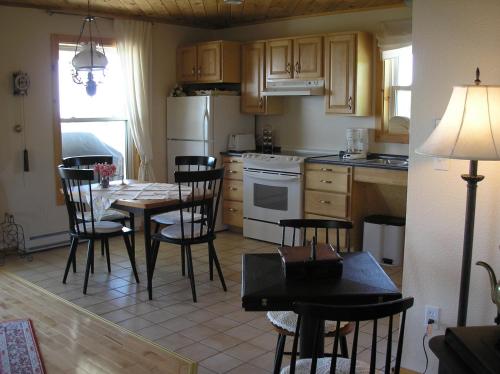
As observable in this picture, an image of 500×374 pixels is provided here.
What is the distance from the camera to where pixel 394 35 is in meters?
5.22

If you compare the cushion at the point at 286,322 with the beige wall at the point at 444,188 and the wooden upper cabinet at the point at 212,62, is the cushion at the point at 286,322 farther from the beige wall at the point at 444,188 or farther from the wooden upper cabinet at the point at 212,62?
the wooden upper cabinet at the point at 212,62

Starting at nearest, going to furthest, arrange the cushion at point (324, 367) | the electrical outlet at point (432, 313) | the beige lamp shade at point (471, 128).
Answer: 1. the cushion at point (324, 367)
2. the beige lamp shade at point (471, 128)
3. the electrical outlet at point (432, 313)

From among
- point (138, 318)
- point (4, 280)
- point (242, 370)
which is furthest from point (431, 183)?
point (4, 280)

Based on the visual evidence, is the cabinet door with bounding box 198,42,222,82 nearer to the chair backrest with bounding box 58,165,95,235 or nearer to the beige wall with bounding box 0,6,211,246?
→ the beige wall with bounding box 0,6,211,246

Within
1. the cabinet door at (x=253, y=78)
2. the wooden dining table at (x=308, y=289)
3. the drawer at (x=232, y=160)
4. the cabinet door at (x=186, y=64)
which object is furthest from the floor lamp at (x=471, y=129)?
the cabinet door at (x=186, y=64)

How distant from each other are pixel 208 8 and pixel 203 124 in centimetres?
120

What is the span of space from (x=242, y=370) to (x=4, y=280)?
8.17 ft

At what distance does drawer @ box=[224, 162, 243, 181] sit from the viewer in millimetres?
6094

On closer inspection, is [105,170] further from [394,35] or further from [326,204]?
[394,35]

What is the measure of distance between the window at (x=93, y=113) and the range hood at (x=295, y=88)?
1634 mm

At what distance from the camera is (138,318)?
382 cm

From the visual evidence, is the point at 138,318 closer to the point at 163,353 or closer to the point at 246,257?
the point at 163,353

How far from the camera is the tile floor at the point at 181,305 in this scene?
332 centimetres

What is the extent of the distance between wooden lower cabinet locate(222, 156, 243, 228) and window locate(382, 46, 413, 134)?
162cm
